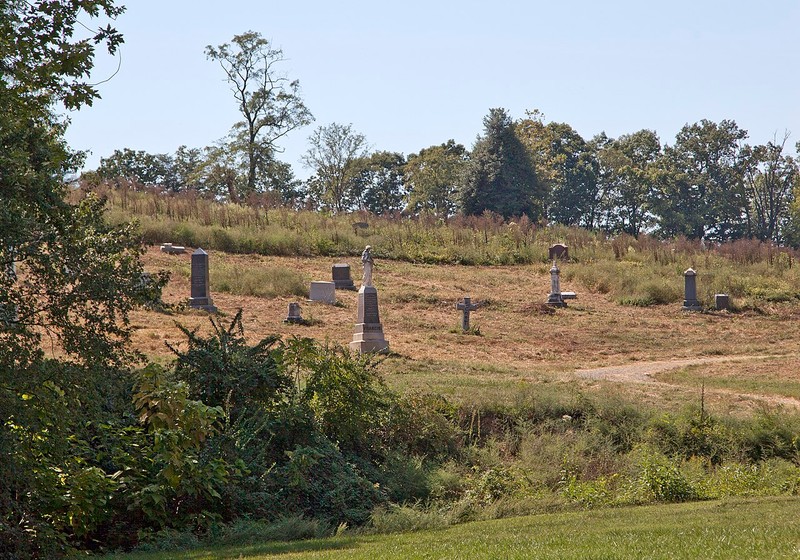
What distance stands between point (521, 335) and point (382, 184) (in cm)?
4786

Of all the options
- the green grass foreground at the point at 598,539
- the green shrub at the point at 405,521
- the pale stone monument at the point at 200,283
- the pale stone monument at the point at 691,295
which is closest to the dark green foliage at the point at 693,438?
the green grass foreground at the point at 598,539

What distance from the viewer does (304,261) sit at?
117 ft

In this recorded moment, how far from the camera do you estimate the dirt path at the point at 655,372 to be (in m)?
19.1

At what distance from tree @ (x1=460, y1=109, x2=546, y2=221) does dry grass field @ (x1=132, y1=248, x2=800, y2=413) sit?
67.2ft

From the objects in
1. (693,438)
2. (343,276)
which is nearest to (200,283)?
(343,276)

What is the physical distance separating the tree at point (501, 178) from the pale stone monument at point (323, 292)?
99.9 ft

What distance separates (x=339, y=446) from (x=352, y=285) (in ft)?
57.6

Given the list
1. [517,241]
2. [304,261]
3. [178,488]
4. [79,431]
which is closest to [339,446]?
[178,488]

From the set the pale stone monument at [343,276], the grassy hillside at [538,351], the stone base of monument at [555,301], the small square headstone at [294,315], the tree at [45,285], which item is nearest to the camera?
the tree at [45,285]

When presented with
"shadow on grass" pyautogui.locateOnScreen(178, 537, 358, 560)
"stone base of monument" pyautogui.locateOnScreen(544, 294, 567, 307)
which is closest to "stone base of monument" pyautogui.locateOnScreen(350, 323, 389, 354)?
"stone base of monument" pyautogui.locateOnScreen(544, 294, 567, 307)

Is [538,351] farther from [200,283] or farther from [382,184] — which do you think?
[382,184]

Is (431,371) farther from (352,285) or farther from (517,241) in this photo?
(517,241)

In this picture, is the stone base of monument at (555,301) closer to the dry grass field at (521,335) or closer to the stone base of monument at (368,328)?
the dry grass field at (521,335)

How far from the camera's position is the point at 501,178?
58.6m
